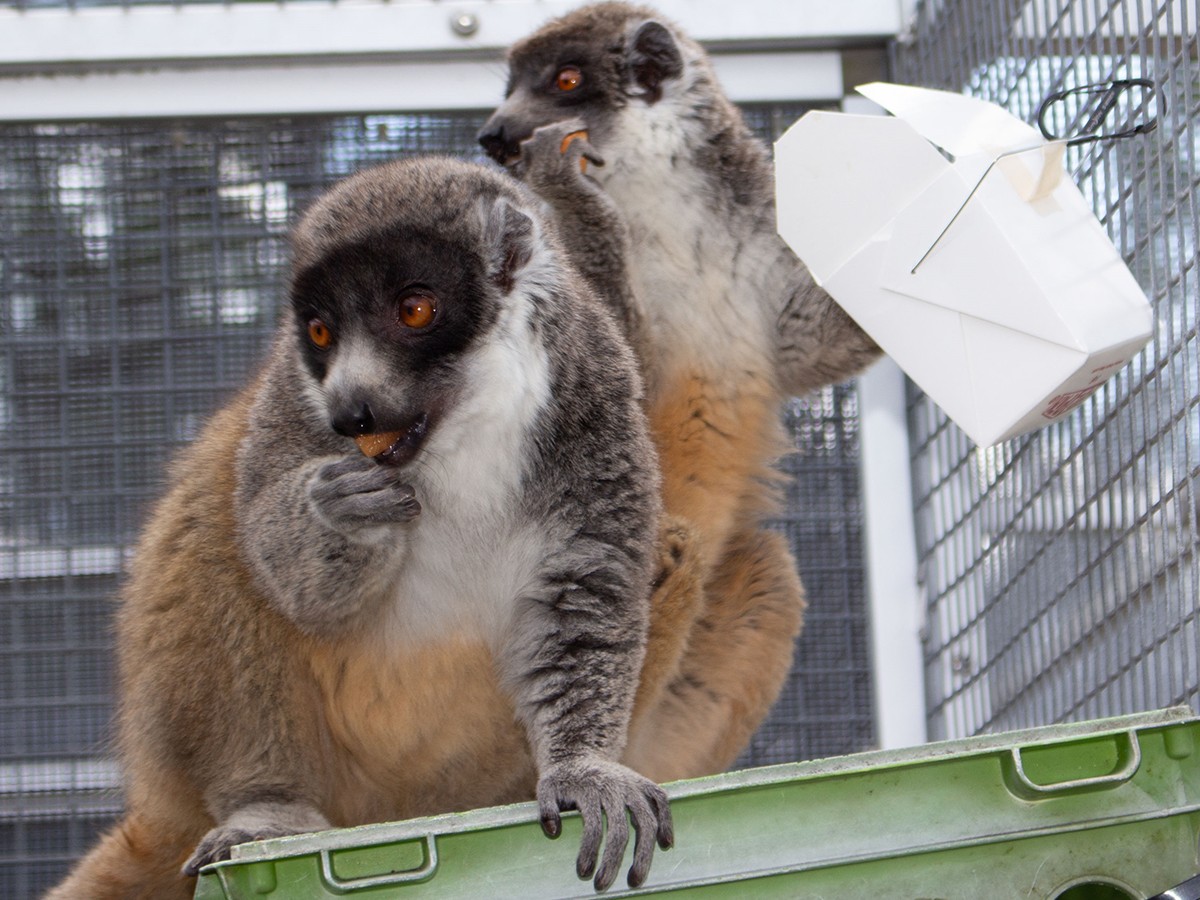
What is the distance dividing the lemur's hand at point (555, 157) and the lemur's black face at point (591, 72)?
19 cm

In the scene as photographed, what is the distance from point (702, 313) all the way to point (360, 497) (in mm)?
1357

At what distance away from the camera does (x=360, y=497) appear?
8.43 feet

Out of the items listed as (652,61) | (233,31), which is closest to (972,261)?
(652,61)

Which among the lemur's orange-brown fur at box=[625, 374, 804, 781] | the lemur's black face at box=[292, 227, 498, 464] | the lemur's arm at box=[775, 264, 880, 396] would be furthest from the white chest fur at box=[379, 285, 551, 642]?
the lemur's arm at box=[775, 264, 880, 396]

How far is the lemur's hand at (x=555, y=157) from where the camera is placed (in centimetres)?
347

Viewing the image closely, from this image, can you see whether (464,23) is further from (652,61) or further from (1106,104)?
(1106,104)

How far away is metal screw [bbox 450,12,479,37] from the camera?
3.83 m

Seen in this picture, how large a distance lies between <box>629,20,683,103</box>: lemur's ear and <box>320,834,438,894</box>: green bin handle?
2.26 metres

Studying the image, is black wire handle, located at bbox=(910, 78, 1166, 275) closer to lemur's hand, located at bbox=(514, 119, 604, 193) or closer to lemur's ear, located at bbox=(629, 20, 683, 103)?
lemur's hand, located at bbox=(514, 119, 604, 193)

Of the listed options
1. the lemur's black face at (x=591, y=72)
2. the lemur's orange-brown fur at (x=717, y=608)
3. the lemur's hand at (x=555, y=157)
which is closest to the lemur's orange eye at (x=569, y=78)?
the lemur's black face at (x=591, y=72)

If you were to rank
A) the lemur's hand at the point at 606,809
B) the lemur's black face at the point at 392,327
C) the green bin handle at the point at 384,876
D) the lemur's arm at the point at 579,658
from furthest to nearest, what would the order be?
the lemur's arm at the point at 579,658 → the lemur's black face at the point at 392,327 → the lemur's hand at the point at 606,809 → the green bin handle at the point at 384,876

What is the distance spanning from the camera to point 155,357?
407 cm

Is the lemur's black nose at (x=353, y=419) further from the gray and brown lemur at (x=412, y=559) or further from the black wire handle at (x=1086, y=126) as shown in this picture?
the black wire handle at (x=1086, y=126)

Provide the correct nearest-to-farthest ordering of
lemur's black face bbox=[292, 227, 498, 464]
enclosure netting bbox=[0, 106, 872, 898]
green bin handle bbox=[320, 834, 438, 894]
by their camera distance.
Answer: green bin handle bbox=[320, 834, 438, 894], lemur's black face bbox=[292, 227, 498, 464], enclosure netting bbox=[0, 106, 872, 898]
